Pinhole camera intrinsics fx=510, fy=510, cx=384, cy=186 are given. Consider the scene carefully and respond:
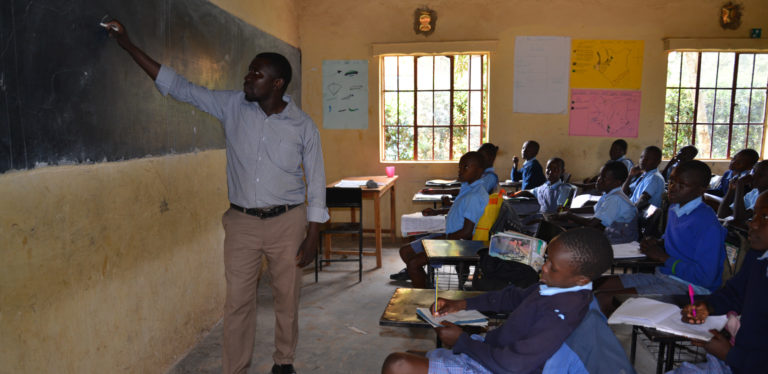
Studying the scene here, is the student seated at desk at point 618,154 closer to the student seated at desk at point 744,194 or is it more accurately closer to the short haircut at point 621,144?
the short haircut at point 621,144

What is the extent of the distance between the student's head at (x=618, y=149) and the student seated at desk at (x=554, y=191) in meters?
1.25

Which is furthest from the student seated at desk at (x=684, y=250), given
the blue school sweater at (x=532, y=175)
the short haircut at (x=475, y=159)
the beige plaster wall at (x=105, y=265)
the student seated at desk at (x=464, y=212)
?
the blue school sweater at (x=532, y=175)

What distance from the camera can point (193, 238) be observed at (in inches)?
119

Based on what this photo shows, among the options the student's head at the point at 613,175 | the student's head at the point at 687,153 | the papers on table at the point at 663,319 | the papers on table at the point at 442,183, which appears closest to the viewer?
the papers on table at the point at 663,319

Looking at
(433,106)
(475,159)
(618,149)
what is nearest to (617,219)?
(475,159)

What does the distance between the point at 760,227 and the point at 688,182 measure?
815 millimetres

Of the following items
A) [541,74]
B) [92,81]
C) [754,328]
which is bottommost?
[754,328]

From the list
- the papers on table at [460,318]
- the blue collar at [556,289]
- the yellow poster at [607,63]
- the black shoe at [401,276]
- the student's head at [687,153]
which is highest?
the yellow poster at [607,63]

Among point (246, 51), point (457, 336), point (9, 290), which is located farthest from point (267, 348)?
point (246, 51)

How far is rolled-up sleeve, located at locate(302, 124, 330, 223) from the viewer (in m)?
2.29

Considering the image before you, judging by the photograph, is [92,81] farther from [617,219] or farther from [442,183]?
[442,183]

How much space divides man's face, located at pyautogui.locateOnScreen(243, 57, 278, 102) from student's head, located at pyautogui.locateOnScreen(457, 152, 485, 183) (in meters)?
1.49

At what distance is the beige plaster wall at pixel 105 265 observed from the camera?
1.73m

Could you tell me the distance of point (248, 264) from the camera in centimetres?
234
